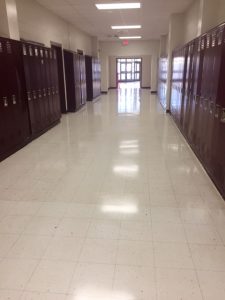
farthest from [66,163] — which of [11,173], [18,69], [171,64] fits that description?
[171,64]

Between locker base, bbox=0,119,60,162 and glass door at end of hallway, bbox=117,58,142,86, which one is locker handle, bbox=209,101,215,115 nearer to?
locker base, bbox=0,119,60,162

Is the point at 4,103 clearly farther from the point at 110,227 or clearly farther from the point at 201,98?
the point at 201,98

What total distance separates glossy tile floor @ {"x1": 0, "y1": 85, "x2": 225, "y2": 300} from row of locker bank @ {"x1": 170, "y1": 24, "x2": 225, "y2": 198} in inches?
13.3

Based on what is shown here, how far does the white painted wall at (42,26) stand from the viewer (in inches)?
246

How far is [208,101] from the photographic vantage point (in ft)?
13.1

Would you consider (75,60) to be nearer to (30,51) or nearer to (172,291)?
(30,51)

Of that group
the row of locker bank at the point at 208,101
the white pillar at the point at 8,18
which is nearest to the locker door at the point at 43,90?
the white pillar at the point at 8,18

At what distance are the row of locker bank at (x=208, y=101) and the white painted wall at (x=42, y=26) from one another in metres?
4.12

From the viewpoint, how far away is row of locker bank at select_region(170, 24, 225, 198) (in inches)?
133

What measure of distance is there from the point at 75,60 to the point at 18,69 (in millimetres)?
4922

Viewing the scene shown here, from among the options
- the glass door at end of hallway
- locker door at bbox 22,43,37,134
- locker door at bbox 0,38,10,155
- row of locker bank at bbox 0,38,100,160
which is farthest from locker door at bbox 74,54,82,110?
the glass door at end of hallway

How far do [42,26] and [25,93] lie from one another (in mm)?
3002

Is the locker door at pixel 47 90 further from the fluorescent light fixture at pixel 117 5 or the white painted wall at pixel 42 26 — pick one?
the fluorescent light fixture at pixel 117 5

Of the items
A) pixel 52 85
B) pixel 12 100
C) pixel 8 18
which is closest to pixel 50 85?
pixel 52 85
